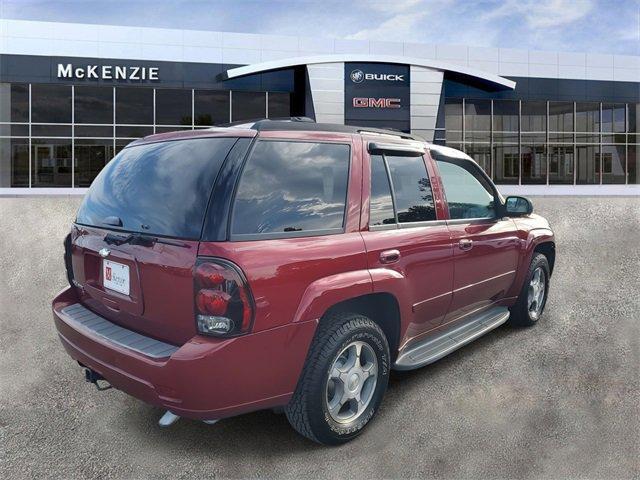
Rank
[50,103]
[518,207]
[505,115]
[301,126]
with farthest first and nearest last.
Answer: [505,115] → [50,103] → [518,207] → [301,126]

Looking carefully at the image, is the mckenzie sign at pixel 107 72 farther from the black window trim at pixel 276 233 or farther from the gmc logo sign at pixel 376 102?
the black window trim at pixel 276 233

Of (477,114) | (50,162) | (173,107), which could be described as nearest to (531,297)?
(173,107)

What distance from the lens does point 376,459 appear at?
9.71 ft

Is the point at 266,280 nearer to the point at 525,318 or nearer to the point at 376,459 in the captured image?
the point at 376,459

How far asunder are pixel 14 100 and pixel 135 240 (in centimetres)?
2495

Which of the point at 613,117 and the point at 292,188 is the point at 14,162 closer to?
the point at 292,188

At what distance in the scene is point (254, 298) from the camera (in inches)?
102

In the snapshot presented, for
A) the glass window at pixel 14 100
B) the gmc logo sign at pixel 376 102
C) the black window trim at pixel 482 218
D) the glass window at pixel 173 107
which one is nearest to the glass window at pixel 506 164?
the gmc logo sign at pixel 376 102

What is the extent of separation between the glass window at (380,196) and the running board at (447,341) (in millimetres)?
935

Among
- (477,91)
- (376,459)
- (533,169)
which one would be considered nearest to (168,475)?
(376,459)

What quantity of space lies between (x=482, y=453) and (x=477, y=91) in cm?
2613

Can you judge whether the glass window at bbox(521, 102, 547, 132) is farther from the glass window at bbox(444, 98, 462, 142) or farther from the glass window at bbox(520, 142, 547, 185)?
the glass window at bbox(444, 98, 462, 142)

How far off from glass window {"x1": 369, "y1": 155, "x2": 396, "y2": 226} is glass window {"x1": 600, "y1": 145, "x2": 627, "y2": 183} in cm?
3057

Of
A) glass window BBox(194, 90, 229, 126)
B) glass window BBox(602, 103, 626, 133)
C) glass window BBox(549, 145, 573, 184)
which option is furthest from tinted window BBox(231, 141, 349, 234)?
glass window BBox(602, 103, 626, 133)
